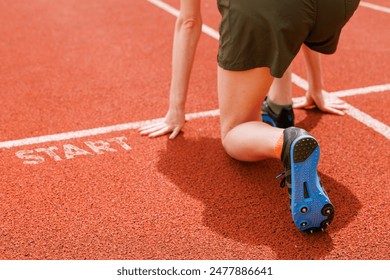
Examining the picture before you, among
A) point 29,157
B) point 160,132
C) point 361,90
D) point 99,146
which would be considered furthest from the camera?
point 361,90

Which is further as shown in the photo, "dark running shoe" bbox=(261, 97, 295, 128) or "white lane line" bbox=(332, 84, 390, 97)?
"white lane line" bbox=(332, 84, 390, 97)

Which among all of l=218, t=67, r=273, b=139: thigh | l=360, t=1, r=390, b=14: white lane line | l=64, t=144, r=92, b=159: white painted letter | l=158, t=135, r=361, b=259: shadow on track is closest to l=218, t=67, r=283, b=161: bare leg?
l=218, t=67, r=273, b=139: thigh

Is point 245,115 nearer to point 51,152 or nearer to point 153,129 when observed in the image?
point 153,129

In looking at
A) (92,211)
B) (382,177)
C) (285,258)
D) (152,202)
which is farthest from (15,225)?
(382,177)

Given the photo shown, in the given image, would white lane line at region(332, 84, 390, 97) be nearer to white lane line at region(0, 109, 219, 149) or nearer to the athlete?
white lane line at region(0, 109, 219, 149)

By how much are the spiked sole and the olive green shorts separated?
401 mm

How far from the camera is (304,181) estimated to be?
251 cm

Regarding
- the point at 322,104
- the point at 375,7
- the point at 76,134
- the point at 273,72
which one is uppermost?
the point at 273,72

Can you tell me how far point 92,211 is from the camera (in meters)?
2.83

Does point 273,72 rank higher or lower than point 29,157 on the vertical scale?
higher

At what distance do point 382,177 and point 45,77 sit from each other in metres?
2.82

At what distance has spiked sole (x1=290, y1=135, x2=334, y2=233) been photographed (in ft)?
8.18

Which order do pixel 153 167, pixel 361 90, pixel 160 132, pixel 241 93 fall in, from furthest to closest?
pixel 361 90
pixel 160 132
pixel 153 167
pixel 241 93

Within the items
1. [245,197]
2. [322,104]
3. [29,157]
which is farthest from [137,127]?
[322,104]
